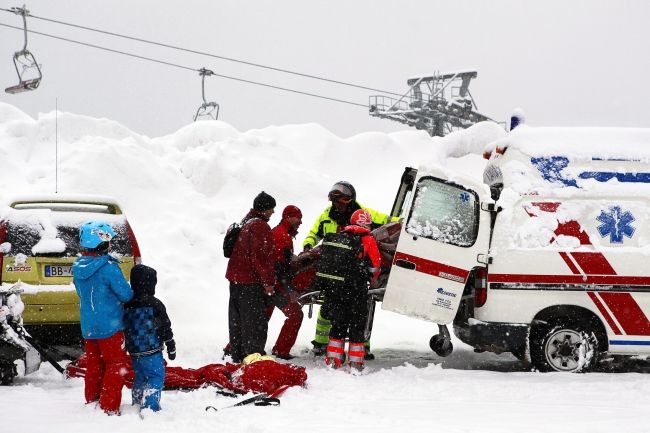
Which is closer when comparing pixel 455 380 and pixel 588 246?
pixel 455 380

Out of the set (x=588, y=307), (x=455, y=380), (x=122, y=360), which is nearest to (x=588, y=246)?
(x=588, y=307)

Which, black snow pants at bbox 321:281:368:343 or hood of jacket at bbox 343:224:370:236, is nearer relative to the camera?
black snow pants at bbox 321:281:368:343

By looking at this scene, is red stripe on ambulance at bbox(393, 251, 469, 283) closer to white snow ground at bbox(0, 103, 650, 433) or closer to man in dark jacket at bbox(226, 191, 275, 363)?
white snow ground at bbox(0, 103, 650, 433)

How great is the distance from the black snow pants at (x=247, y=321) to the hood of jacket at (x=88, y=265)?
2327mm

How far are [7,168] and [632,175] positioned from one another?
48.6ft

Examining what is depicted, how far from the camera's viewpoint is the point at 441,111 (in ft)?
105

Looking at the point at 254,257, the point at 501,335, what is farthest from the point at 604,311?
the point at 254,257

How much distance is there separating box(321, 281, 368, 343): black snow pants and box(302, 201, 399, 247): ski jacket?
1.19 meters

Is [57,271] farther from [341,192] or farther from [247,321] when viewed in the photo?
[341,192]

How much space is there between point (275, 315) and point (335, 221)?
3849 millimetres

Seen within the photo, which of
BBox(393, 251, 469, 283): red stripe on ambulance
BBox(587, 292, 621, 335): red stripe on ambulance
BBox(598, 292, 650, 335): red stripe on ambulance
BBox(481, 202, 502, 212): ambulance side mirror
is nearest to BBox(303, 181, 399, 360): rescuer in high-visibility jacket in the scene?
BBox(393, 251, 469, 283): red stripe on ambulance

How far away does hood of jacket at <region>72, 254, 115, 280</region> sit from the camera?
5.37m

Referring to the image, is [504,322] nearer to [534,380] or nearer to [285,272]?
[534,380]

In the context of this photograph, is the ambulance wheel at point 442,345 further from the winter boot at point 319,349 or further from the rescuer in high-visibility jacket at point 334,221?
the winter boot at point 319,349
